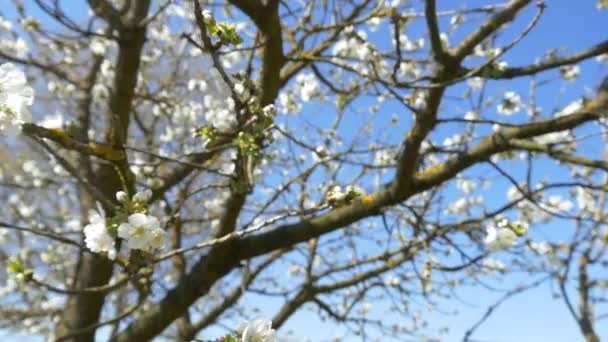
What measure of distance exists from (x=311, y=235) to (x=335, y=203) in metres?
1.50

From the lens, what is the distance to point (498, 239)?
9.91ft

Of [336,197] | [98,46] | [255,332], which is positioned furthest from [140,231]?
[98,46]

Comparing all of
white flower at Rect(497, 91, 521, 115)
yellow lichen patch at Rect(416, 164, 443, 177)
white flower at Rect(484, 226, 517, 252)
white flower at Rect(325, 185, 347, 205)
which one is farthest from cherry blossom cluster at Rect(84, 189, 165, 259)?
white flower at Rect(497, 91, 521, 115)

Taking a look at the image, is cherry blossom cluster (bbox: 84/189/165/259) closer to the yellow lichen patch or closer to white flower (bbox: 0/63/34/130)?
white flower (bbox: 0/63/34/130)

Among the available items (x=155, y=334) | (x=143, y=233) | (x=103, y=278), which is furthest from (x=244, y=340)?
(x=103, y=278)

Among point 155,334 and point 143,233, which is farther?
point 155,334

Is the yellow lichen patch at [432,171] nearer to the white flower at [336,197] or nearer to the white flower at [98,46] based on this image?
the white flower at [336,197]

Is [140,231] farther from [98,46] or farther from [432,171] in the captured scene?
[98,46]

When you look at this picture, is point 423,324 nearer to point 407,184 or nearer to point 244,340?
point 407,184

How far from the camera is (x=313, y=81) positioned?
4.55m

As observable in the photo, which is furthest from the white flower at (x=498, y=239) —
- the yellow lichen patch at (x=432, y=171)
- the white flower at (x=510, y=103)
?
the white flower at (x=510, y=103)

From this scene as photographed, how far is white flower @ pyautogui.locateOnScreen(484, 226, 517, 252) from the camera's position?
2.96 m

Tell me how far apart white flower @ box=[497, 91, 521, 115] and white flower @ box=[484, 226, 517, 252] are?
0.87 meters

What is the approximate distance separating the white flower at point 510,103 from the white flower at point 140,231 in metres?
2.76
